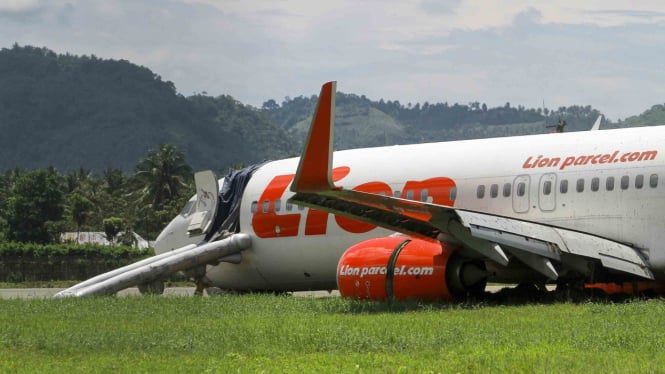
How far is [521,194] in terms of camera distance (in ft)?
66.8

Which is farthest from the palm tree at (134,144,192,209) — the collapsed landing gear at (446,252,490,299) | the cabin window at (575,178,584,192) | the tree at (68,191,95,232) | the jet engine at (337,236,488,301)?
the cabin window at (575,178,584,192)

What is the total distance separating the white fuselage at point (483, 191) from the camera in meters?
19.0

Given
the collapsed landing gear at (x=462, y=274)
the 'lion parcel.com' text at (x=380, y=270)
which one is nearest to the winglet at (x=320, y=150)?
the 'lion parcel.com' text at (x=380, y=270)

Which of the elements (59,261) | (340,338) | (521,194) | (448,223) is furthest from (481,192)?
(59,261)

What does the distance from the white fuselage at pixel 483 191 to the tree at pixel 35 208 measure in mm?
63976

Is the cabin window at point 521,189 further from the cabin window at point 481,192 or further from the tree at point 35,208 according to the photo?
the tree at point 35,208

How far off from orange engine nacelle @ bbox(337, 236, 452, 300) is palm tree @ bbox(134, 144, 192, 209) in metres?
68.4

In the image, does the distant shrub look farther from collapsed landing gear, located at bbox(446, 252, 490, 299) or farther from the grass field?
collapsed landing gear, located at bbox(446, 252, 490, 299)

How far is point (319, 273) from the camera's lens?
2388cm

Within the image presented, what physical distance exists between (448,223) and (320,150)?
2431 millimetres

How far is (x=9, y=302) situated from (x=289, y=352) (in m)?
10.4

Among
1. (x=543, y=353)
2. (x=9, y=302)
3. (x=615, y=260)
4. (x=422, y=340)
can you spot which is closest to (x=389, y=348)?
(x=422, y=340)

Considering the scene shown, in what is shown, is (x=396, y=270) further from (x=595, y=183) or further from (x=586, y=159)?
(x=586, y=159)

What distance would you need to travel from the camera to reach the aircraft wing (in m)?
17.6
